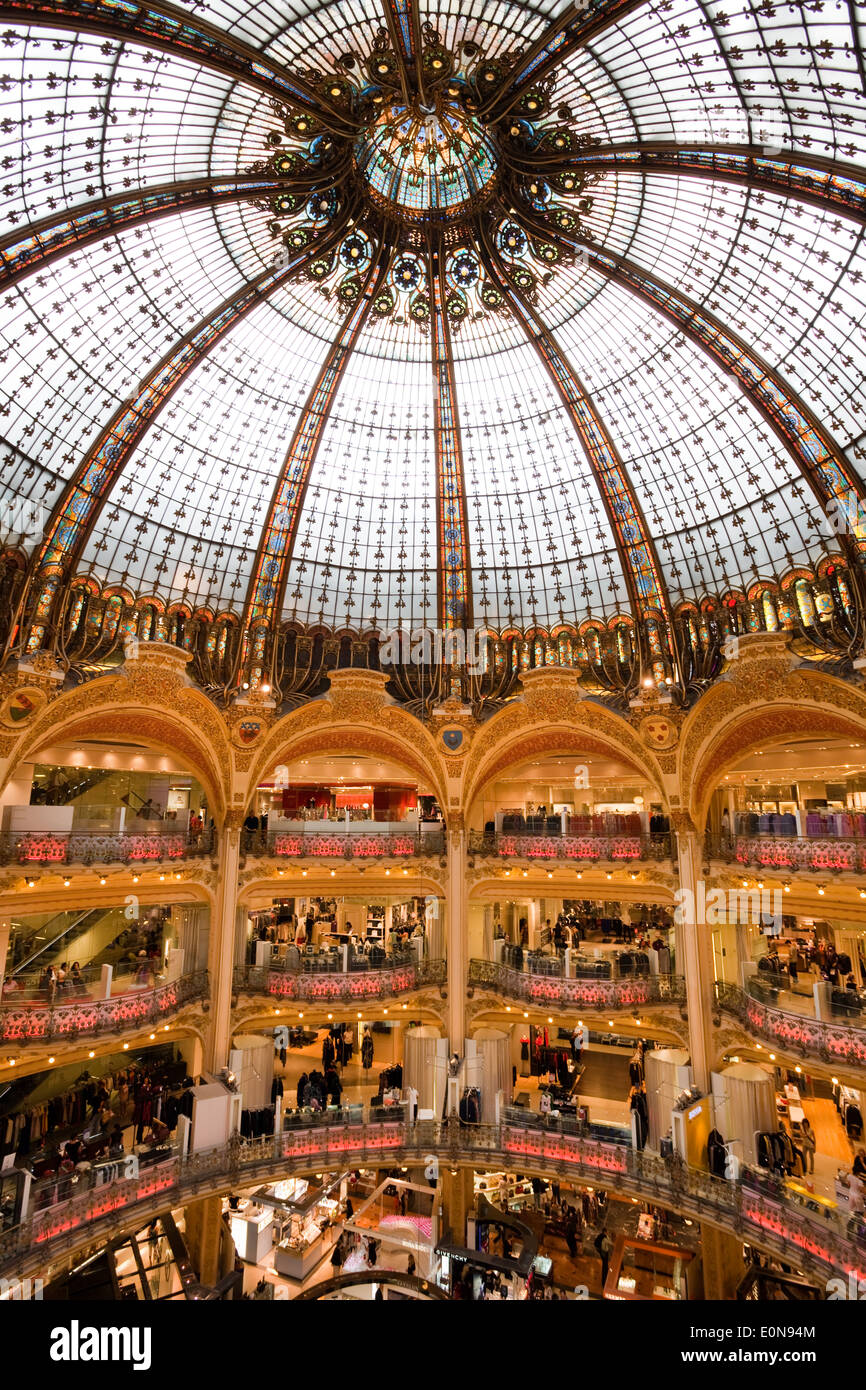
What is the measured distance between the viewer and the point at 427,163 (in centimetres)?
2381

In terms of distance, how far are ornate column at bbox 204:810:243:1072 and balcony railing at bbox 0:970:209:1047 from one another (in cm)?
202

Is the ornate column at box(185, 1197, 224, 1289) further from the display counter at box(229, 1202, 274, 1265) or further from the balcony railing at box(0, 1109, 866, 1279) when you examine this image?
the balcony railing at box(0, 1109, 866, 1279)

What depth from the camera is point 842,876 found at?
24.4 m

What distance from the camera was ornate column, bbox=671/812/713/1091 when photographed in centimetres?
2809

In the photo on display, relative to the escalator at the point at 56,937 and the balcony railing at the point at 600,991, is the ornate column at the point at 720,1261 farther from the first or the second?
the escalator at the point at 56,937

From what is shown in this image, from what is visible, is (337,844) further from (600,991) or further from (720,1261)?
(720,1261)

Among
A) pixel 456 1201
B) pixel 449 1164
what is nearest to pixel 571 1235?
pixel 456 1201

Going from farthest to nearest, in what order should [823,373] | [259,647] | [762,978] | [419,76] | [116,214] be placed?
[259,647] → [762,978] → [823,373] → [116,214] → [419,76]

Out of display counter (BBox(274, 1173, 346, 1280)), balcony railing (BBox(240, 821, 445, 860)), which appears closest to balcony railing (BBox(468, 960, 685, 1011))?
balcony railing (BBox(240, 821, 445, 860))

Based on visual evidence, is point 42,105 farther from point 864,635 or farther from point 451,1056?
point 451,1056

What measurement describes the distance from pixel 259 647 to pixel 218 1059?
15900 millimetres

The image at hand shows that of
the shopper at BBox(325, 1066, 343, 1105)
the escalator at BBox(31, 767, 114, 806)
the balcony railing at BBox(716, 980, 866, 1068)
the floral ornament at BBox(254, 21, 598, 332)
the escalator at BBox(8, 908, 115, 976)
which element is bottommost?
the shopper at BBox(325, 1066, 343, 1105)

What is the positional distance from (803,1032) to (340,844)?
1758 cm
